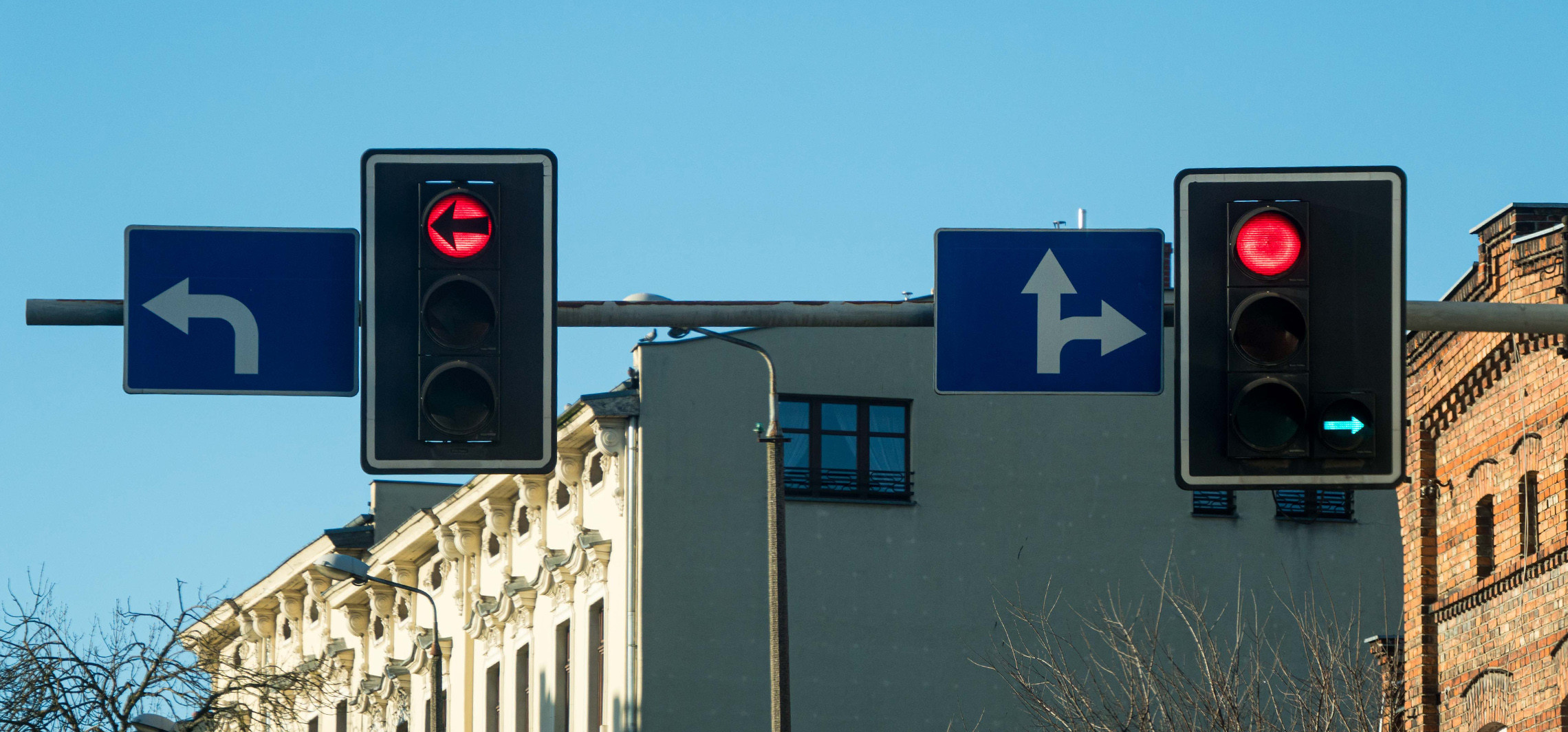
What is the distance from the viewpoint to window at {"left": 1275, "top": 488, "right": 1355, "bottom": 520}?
122 feet

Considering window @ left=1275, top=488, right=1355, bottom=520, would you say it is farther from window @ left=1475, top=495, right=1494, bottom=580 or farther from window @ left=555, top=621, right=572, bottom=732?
window @ left=1475, top=495, right=1494, bottom=580

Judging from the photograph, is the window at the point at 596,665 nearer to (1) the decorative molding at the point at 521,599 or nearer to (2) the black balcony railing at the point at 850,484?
(1) the decorative molding at the point at 521,599

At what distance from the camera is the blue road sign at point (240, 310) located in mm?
9305

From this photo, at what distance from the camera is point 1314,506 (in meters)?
37.5

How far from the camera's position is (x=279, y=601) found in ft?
178

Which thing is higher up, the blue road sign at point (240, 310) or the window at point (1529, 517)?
the blue road sign at point (240, 310)

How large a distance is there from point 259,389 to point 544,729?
3057 centimetres

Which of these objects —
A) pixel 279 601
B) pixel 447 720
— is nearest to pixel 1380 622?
pixel 447 720

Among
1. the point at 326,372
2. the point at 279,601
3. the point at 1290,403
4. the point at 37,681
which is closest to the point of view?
the point at 1290,403

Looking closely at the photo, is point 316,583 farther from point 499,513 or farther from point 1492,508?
point 1492,508

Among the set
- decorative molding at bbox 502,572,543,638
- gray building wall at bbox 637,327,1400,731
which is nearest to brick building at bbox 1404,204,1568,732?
gray building wall at bbox 637,327,1400,731

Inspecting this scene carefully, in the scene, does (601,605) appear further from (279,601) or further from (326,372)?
(326,372)

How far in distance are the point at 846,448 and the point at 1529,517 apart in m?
18.0

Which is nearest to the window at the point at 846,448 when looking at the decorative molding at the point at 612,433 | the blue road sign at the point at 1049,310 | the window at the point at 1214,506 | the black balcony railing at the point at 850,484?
the black balcony railing at the point at 850,484
